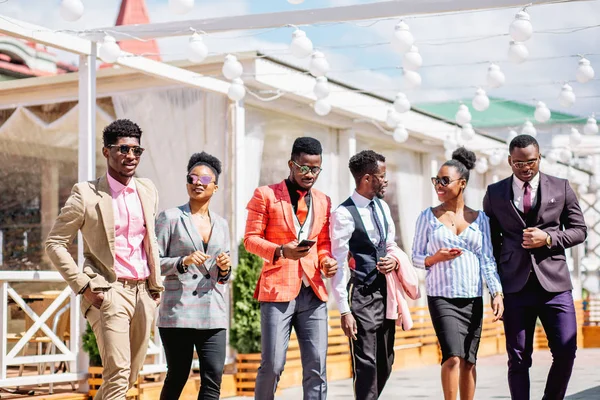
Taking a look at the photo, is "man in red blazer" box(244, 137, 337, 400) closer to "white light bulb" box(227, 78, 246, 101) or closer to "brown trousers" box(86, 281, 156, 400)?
"brown trousers" box(86, 281, 156, 400)

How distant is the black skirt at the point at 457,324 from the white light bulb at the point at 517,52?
314cm

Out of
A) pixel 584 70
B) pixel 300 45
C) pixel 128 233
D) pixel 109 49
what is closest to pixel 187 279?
pixel 128 233

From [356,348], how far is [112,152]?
1.98 meters

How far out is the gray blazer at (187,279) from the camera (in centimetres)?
652

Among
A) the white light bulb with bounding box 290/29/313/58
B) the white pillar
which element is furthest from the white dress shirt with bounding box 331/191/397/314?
the white pillar

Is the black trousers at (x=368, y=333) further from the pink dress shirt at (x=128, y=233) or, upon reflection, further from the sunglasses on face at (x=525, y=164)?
the pink dress shirt at (x=128, y=233)

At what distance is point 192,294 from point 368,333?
113 cm

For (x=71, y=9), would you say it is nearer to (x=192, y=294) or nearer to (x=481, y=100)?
(x=192, y=294)

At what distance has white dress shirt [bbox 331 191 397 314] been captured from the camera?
6484mm

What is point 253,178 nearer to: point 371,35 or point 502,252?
point 371,35

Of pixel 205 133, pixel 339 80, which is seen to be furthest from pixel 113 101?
pixel 339 80

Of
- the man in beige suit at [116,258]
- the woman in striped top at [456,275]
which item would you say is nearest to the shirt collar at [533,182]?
the woman in striped top at [456,275]

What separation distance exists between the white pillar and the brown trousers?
404 centimetres

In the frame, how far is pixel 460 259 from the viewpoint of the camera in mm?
6926
